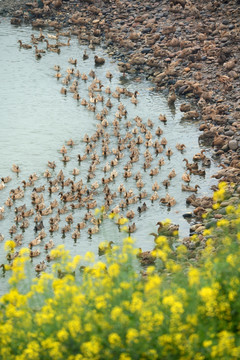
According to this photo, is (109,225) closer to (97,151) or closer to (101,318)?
(97,151)

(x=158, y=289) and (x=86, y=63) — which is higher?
(x=158, y=289)

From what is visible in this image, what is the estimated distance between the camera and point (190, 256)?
19.4 meters

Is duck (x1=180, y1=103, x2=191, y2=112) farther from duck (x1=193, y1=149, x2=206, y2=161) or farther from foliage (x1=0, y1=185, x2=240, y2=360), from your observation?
foliage (x1=0, y1=185, x2=240, y2=360)

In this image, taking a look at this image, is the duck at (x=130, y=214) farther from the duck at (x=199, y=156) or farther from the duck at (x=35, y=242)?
the duck at (x=199, y=156)

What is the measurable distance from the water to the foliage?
8474 mm

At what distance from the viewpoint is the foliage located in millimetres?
10758

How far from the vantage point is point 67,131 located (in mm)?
30797

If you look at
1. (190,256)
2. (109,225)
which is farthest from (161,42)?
(190,256)

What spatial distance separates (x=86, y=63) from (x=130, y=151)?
11803mm

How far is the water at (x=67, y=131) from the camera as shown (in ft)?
77.3

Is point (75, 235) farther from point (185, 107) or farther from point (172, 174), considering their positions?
point (185, 107)

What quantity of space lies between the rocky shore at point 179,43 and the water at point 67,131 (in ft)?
2.65

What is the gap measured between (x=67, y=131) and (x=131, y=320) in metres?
20.3

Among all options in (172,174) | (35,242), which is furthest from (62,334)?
(172,174)
